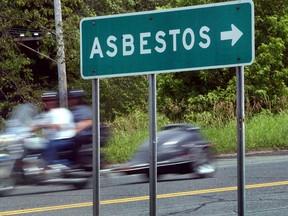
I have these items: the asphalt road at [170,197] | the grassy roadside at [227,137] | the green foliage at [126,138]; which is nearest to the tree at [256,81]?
the green foliage at [126,138]

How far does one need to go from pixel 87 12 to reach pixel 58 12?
8.08 metres

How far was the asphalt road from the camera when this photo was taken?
29.3 feet

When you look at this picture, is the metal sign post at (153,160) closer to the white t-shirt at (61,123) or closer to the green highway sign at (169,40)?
the green highway sign at (169,40)

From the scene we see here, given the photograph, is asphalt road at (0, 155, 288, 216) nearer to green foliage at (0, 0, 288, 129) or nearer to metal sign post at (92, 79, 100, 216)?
metal sign post at (92, 79, 100, 216)

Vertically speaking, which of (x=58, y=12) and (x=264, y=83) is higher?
(x=58, y=12)

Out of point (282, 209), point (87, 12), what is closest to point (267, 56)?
point (87, 12)

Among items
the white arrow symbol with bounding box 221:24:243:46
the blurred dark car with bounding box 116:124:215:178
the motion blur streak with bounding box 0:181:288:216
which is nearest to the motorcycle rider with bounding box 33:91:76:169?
the blurred dark car with bounding box 116:124:215:178

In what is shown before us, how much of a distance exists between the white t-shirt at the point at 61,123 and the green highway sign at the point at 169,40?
6262 millimetres

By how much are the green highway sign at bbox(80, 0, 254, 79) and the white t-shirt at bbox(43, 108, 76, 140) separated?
20.5 feet

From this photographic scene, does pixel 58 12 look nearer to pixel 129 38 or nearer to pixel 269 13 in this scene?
pixel 269 13

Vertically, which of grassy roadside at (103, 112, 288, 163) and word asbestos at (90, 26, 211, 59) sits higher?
word asbestos at (90, 26, 211, 59)

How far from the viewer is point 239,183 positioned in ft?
13.4

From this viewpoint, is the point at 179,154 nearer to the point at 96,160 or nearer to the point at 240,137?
the point at 96,160

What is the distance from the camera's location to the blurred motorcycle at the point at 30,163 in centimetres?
1038
